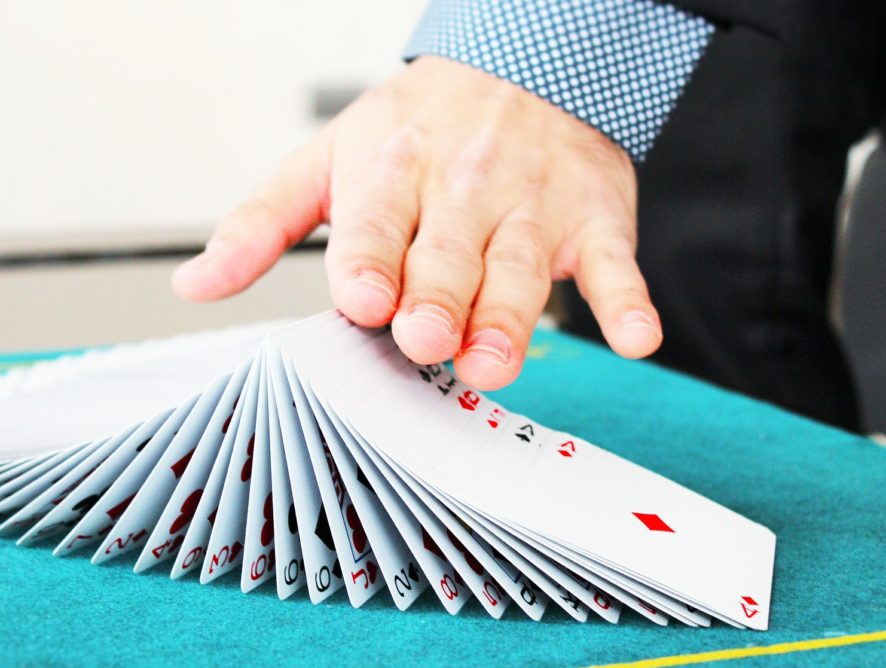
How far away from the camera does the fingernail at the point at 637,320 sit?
2.70 feet

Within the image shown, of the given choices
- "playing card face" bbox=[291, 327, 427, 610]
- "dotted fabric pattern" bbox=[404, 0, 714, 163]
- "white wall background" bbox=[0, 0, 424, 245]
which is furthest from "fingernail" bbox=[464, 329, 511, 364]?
"white wall background" bbox=[0, 0, 424, 245]

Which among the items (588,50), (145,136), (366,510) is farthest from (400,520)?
(145,136)

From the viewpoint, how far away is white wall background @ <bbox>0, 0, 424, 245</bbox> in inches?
142

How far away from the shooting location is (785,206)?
2.09 metres

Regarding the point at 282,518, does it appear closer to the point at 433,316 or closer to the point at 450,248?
the point at 433,316

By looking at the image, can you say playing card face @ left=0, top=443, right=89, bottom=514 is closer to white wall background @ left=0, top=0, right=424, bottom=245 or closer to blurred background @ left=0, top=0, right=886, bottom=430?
blurred background @ left=0, top=0, right=886, bottom=430

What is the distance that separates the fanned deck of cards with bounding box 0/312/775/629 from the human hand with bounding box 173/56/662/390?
0.07m

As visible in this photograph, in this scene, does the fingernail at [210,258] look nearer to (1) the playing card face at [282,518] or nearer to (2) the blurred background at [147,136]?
(1) the playing card face at [282,518]

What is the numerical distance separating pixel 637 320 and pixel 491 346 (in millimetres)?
162

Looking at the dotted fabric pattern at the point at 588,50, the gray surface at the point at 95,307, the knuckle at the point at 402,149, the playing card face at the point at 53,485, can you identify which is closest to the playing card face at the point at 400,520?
the playing card face at the point at 53,485

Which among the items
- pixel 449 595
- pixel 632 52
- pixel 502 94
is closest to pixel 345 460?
pixel 449 595

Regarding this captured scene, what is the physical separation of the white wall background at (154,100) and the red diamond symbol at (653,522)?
3.19 meters

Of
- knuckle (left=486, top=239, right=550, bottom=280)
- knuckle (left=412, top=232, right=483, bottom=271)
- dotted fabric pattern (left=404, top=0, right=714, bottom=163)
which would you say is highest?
dotted fabric pattern (left=404, top=0, right=714, bottom=163)

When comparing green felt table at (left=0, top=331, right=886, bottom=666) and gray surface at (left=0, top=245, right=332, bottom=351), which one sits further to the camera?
gray surface at (left=0, top=245, right=332, bottom=351)
